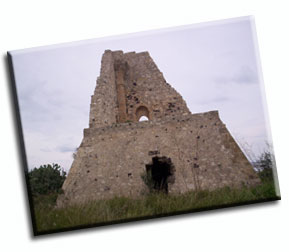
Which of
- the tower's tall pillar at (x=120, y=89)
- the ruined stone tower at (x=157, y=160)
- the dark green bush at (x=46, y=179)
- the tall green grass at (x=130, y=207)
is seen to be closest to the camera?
the tall green grass at (x=130, y=207)

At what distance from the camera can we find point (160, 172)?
6105 millimetres

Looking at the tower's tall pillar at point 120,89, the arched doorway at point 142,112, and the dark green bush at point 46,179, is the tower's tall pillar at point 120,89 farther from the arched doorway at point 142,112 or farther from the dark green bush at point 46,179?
the dark green bush at point 46,179

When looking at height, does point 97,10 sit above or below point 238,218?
above

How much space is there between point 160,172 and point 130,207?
63.8 inches

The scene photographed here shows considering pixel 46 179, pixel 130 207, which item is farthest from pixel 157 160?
pixel 46 179

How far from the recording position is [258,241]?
432cm

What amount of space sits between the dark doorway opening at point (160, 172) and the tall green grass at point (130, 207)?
0.82 metres

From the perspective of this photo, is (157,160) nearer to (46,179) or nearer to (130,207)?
(130,207)

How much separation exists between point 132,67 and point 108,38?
17.4ft

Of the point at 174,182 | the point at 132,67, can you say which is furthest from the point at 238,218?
the point at 132,67

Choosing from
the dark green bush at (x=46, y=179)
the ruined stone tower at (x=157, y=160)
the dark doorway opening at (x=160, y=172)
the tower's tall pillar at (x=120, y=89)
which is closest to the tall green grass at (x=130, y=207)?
the dark green bush at (x=46, y=179)

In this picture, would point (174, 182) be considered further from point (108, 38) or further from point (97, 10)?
point (97, 10)

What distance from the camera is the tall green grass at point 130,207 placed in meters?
4.39

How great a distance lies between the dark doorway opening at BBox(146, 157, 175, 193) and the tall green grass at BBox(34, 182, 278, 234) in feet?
2.69
